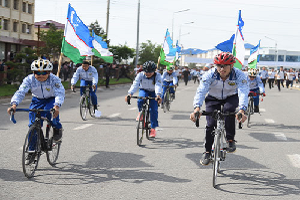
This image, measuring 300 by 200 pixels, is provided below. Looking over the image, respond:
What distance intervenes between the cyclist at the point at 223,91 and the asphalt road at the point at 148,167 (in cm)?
60

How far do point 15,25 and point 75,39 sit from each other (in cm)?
4764

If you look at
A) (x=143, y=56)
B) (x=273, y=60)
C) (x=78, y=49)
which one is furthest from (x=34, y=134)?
(x=273, y=60)

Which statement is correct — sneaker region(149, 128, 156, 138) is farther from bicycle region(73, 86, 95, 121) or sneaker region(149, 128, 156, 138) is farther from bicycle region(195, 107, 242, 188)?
bicycle region(195, 107, 242, 188)

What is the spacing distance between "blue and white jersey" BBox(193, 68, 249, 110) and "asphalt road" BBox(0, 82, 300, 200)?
3.65 feet

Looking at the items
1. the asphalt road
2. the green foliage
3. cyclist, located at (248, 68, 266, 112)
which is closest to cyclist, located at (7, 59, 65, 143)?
the asphalt road

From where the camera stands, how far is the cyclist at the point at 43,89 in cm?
656

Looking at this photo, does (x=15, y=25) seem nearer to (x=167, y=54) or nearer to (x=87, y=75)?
(x=167, y=54)

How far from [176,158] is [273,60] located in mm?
148764

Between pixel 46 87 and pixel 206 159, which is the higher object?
pixel 46 87

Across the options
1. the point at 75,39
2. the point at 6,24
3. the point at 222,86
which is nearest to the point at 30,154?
the point at 222,86

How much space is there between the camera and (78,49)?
1109 centimetres

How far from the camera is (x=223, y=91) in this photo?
6.64 metres

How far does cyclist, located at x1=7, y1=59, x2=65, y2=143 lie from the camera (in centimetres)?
656

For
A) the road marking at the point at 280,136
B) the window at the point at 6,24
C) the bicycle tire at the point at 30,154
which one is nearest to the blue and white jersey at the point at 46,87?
Answer: the bicycle tire at the point at 30,154
